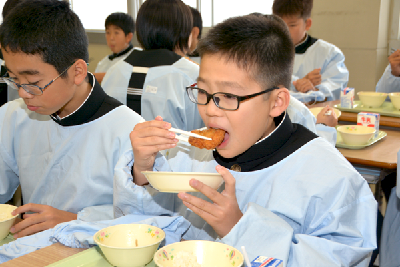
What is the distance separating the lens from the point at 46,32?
169 cm

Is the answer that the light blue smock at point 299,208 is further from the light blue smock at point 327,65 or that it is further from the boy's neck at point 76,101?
the light blue smock at point 327,65

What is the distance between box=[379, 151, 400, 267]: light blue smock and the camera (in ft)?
7.13

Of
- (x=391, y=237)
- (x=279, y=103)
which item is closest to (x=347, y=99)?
A: (x=391, y=237)

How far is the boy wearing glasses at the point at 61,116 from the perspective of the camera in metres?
1.65

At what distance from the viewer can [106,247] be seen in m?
1.00

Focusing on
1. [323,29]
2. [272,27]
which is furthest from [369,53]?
[272,27]

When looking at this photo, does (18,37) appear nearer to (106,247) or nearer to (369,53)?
(106,247)

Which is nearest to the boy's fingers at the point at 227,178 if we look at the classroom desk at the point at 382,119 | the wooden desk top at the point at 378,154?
the wooden desk top at the point at 378,154

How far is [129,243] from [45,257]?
24cm

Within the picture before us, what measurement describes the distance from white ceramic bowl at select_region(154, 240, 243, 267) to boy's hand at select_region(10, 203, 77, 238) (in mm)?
689

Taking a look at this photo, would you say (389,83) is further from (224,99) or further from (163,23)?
(224,99)

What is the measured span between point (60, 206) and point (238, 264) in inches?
42.2

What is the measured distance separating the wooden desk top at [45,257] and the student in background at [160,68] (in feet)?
6.28

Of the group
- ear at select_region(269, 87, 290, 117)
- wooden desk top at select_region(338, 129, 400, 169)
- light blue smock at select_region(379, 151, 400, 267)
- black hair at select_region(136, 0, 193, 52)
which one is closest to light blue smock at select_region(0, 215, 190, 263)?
ear at select_region(269, 87, 290, 117)
